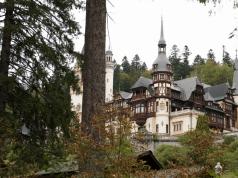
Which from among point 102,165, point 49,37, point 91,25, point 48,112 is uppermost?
point 49,37

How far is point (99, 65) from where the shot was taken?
24.6ft

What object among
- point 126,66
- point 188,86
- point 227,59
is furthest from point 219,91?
point 227,59

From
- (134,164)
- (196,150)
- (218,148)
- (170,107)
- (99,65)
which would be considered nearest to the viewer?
(134,164)

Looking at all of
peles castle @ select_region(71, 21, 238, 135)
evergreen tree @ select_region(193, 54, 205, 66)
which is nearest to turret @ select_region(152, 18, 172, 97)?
peles castle @ select_region(71, 21, 238, 135)

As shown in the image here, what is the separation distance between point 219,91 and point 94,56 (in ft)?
193

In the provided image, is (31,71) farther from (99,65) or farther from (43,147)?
(99,65)

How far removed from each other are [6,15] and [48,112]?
8.37ft

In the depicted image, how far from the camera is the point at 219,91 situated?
64.8m

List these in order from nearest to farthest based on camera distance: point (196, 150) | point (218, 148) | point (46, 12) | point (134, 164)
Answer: point (134, 164), point (196, 150), point (218, 148), point (46, 12)

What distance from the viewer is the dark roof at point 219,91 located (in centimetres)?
6375

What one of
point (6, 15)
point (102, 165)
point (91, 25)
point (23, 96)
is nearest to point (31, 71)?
point (23, 96)

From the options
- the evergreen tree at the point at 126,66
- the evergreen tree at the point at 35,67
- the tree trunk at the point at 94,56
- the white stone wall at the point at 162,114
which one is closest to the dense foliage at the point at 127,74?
the evergreen tree at the point at 126,66

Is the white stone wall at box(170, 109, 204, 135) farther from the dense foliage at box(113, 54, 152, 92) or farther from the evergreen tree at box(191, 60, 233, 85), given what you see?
the evergreen tree at box(191, 60, 233, 85)

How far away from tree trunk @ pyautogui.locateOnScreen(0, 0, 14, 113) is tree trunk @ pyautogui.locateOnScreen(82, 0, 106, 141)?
4346 millimetres
